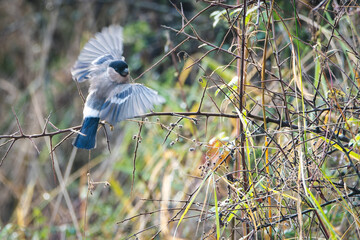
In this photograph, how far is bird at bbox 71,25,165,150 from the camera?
2115mm

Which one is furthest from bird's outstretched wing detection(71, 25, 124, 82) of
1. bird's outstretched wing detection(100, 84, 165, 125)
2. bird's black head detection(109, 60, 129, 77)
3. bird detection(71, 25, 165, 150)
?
bird's outstretched wing detection(100, 84, 165, 125)

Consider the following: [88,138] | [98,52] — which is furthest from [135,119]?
[98,52]

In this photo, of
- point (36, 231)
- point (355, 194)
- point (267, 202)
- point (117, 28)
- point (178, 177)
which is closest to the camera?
point (355, 194)

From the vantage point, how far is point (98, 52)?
9.45 ft

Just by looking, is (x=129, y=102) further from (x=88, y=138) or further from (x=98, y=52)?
(x=98, y=52)

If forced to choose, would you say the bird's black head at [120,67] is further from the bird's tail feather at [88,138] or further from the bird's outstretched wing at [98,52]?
the bird's tail feather at [88,138]

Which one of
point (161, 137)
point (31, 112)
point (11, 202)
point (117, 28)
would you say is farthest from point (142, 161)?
point (11, 202)

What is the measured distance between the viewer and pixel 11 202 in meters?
4.40

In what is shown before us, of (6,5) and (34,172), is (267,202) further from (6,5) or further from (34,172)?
(6,5)

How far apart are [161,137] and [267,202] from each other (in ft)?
5.69

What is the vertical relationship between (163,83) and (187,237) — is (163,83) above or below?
above

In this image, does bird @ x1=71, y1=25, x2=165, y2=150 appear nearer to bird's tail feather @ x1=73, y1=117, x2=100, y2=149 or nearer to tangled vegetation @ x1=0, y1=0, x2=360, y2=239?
bird's tail feather @ x1=73, y1=117, x2=100, y2=149

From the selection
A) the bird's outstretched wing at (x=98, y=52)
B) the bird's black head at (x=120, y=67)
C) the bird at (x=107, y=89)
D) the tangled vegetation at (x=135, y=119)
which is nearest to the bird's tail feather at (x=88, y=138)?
A: the bird at (x=107, y=89)

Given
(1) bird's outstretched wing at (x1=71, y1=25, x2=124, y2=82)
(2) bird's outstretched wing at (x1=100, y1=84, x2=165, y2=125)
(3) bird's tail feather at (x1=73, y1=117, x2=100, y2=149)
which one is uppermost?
(1) bird's outstretched wing at (x1=71, y1=25, x2=124, y2=82)
